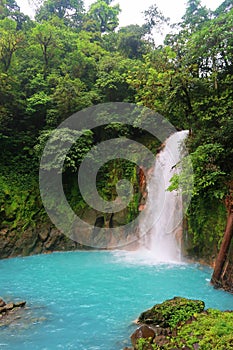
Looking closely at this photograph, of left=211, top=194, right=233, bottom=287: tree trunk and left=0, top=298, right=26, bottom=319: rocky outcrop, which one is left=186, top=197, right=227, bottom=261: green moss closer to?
left=211, top=194, right=233, bottom=287: tree trunk

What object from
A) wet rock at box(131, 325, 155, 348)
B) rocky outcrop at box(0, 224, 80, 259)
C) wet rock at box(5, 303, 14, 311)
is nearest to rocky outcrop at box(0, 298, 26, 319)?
wet rock at box(5, 303, 14, 311)

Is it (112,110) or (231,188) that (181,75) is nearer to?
(231,188)

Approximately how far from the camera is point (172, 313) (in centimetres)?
554

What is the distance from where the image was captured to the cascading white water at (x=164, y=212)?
11.3 metres

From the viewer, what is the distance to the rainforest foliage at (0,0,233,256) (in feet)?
29.2

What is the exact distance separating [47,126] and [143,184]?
231 inches

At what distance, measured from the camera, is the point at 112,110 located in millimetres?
15648

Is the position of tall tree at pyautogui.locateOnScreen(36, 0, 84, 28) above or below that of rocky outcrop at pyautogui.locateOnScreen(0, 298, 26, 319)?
above

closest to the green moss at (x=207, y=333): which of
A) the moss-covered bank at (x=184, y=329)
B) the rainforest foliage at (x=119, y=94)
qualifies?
the moss-covered bank at (x=184, y=329)

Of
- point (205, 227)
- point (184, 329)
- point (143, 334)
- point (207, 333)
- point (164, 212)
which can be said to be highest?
point (164, 212)

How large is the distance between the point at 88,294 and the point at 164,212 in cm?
527

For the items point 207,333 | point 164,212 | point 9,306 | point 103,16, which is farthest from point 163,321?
point 103,16

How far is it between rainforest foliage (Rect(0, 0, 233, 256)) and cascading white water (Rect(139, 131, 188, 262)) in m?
0.81

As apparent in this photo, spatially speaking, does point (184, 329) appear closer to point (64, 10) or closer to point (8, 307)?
point (8, 307)
